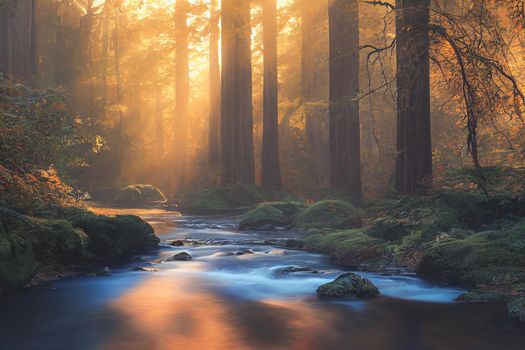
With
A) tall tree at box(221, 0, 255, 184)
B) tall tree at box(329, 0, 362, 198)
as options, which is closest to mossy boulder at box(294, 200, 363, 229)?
tall tree at box(329, 0, 362, 198)

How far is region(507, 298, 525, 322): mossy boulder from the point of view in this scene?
6.55 metres

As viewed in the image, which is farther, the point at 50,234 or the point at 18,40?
the point at 18,40

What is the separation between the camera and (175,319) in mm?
6816

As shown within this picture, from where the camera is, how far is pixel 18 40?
17.5 metres

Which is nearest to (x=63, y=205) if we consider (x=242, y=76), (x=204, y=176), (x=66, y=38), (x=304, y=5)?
(x=242, y=76)

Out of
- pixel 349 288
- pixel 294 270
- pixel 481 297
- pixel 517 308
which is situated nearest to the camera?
pixel 517 308

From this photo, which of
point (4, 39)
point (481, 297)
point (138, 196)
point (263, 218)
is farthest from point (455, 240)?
point (138, 196)

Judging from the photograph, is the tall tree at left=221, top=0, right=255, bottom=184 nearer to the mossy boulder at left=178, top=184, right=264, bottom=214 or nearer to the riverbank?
the mossy boulder at left=178, top=184, right=264, bottom=214

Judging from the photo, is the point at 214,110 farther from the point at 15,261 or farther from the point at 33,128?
the point at 15,261

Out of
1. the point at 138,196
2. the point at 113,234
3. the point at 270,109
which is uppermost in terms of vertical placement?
the point at 270,109

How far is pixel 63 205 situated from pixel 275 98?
15.5 m

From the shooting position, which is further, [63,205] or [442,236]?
[63,205]

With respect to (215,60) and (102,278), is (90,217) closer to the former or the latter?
(102,278)

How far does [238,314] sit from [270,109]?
60.9 feet
